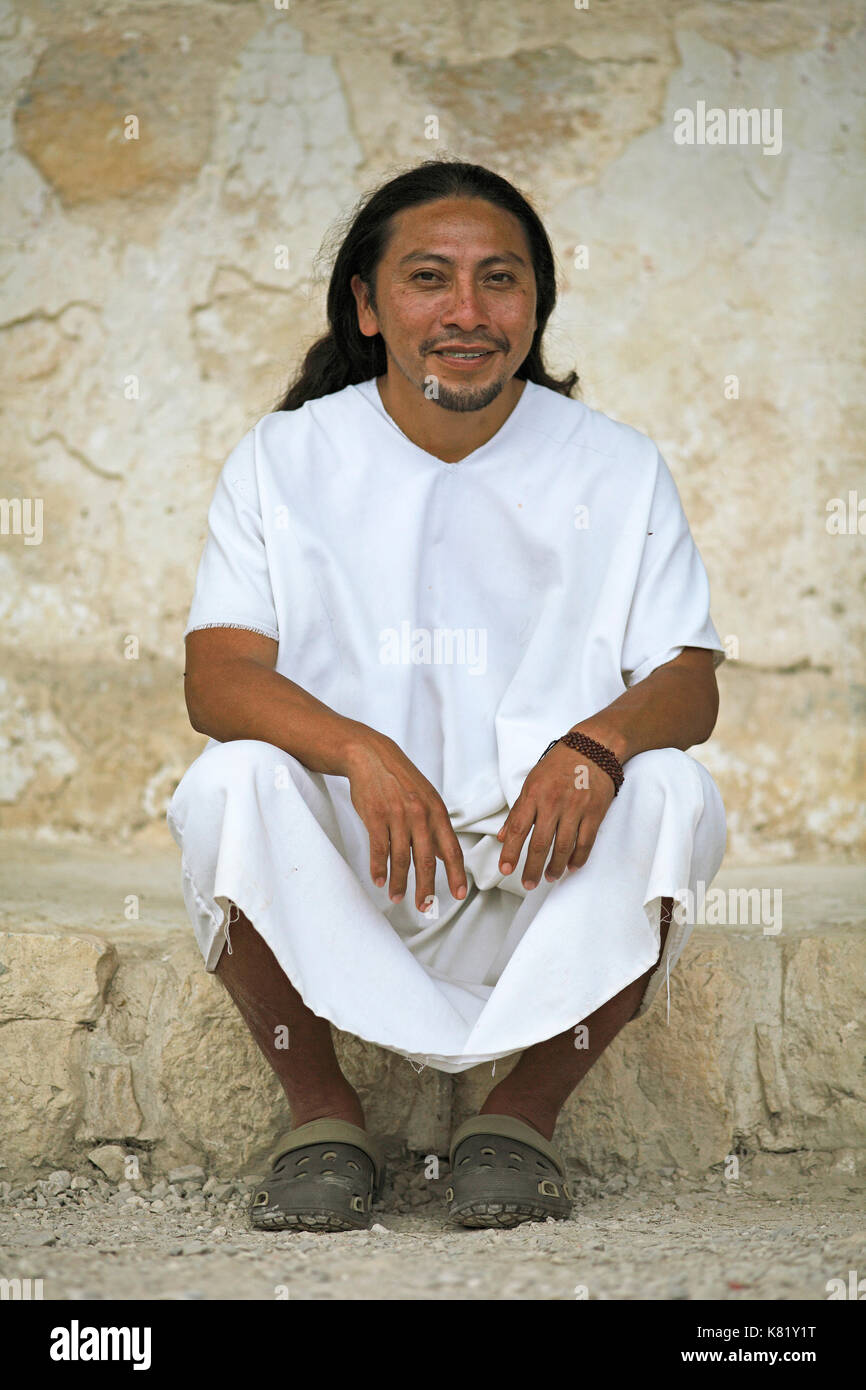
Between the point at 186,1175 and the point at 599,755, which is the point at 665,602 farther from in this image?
the point at 186,1175

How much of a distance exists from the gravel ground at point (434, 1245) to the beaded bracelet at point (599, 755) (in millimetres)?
678

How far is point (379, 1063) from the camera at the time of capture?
2805 mm

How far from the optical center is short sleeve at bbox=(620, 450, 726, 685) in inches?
106

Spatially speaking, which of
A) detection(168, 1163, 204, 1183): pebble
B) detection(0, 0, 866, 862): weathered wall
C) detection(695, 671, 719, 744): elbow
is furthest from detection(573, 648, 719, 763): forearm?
detection(0, 0, 866, 862): weathered wall

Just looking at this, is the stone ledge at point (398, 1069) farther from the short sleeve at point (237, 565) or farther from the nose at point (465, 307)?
the nose at point (465, 307)

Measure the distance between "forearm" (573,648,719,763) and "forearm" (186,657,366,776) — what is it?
0.39m

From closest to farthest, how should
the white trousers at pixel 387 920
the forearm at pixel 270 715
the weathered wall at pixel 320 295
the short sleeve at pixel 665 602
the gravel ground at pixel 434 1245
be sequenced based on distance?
1. the gravel ground at pixel 434 1245
2. the white trousers at pixel 387 920
3. the forearm at pixel 270 715
4. the short sleeve at pixel 665 602
5. the weathered wall at pixel 320 295

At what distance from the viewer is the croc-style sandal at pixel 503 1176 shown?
2318mm

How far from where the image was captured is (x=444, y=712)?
2725mm

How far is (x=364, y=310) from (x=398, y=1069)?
4.76 ft

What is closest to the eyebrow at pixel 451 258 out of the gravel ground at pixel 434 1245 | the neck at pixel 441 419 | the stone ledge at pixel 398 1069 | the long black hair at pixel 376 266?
the long black hair at pixel 376 266

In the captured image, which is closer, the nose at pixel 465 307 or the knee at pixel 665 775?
the knee at pixel 665 775

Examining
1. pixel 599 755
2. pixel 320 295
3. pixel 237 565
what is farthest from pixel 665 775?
pixel 320 295

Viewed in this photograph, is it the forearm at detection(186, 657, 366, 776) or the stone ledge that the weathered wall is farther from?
the forearm at detection(186, 657, 366, 776)
